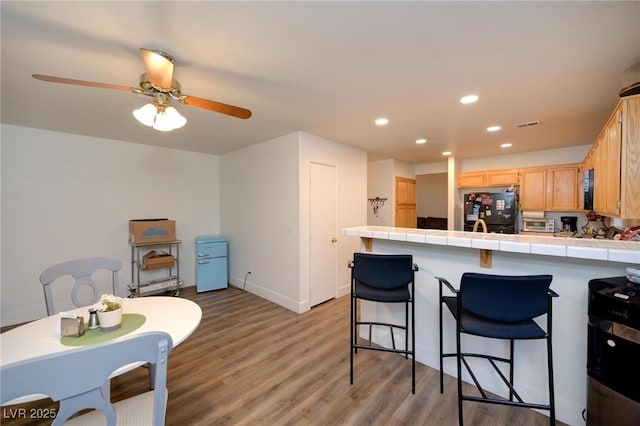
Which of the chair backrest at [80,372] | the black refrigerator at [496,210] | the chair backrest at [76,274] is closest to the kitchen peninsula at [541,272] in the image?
→ the chair backrest at [80,372]

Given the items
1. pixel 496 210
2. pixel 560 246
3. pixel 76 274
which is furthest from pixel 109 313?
pixel 496 210

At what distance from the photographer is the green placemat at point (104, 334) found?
1339 mm

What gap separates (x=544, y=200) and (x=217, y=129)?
5542 mm

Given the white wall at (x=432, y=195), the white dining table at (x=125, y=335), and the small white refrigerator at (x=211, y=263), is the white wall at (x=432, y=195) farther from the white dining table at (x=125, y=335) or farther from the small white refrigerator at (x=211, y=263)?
the white dining table at (x=125, y=335)

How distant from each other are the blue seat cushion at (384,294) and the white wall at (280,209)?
153 cm

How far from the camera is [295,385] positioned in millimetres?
2115

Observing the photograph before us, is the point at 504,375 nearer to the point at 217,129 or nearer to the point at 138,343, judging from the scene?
the point at 138,343

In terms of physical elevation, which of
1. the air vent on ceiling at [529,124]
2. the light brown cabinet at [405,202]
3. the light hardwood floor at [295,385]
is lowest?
the light hardwood floor at [295,385]

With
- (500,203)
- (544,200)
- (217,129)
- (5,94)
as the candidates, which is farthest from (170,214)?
(544,200)

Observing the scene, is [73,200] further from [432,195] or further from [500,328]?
[432,195]

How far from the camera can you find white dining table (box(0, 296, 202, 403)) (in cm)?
124

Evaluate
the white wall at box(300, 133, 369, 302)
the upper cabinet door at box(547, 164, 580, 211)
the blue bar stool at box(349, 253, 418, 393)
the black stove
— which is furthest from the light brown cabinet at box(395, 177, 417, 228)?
the black stove

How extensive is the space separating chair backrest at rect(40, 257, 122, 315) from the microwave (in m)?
6.16

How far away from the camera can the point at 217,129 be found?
11.2ft
